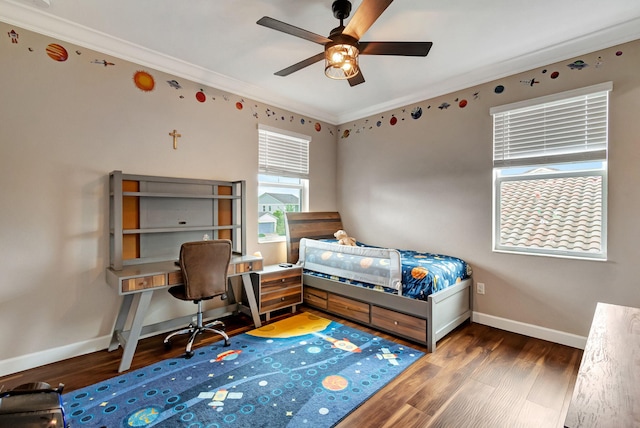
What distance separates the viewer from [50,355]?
7.92ft

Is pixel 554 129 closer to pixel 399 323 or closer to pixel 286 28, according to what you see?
pixel 399 323

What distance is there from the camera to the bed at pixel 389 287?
2.69 metres

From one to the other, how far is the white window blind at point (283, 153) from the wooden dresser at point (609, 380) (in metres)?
3.38

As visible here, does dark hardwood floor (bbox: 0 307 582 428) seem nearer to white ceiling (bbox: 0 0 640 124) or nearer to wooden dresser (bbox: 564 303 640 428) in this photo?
wooden dresser (bbox: 564 303 640 428)

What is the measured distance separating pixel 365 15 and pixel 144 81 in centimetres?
224

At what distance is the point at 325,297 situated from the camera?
3510 mm

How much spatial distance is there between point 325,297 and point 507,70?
308 cm

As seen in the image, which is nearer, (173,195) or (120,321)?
(120,321)

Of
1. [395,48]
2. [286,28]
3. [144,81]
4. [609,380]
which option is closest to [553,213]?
[395,48]

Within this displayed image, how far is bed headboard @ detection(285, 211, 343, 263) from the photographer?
394 centimetres

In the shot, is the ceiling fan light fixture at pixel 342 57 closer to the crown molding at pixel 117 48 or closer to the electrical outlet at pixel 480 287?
the crown molding at pixel 117 48

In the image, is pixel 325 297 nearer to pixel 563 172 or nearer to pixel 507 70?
pixel 563 172

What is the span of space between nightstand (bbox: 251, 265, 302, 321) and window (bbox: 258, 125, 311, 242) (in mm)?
590

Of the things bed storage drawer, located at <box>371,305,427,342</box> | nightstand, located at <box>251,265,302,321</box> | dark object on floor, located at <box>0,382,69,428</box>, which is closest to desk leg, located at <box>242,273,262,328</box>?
nightstand, located at <box>251,265,302,321</box>
